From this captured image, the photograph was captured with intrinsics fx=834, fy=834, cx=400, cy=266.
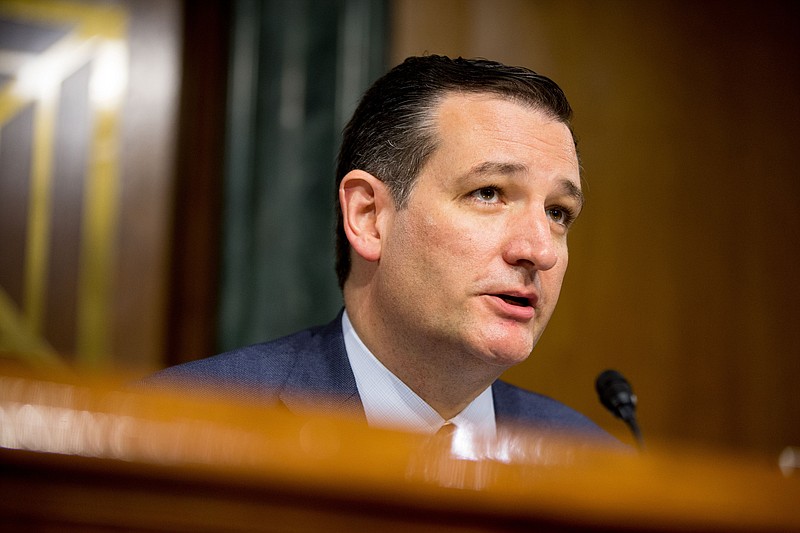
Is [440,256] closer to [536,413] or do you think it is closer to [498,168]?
[498,168]

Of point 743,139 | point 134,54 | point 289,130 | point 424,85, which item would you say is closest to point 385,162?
point 424,85

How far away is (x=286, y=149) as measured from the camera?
229 cm

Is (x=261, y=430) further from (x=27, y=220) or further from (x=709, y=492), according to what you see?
(x=27, y=220)

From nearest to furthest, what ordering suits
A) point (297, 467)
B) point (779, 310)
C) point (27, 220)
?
1. point (297, 467)
2. point (27, 220)
3. point (779, 310)

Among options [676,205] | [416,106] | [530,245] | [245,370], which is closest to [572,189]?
[530,245]

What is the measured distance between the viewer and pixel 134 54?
2.29m

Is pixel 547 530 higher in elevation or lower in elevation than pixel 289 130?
lower

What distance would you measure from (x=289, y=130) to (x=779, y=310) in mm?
1738

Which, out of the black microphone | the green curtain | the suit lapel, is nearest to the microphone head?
the black microphone

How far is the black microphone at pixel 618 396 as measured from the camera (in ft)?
4.45

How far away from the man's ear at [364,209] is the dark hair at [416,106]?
22 millimetres

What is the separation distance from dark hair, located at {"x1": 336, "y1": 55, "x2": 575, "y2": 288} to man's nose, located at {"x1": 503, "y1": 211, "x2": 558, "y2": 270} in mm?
196

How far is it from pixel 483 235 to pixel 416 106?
29 cm

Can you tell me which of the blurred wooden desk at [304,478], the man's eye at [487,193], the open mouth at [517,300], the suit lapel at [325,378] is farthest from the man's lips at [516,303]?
the blurred wooden desk at [304,478]
